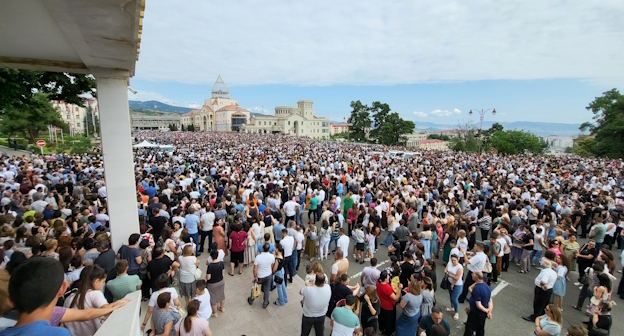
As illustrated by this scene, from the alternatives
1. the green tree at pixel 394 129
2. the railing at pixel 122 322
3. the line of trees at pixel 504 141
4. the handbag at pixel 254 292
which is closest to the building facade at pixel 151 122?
the green tree at pixel 394 129

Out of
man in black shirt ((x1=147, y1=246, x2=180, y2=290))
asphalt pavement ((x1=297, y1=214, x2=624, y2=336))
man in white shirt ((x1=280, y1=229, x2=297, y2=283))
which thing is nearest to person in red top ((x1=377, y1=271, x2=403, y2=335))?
asphalt pavement ((x1=297, y1=214, x2=624, y2=336))

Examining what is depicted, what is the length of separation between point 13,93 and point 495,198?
15478 millimetres

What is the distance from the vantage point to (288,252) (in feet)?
19.3

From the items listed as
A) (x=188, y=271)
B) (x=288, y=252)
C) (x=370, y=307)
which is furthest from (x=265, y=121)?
(x=370, y=307)

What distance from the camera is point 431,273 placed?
454 cm

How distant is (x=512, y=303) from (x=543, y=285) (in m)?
1.20

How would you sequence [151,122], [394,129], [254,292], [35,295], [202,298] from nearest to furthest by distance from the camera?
[35,295] → [202,298] → [254,292] → [394,129] → [151,122]

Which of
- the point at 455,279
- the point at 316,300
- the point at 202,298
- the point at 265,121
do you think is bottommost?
the point at 455,279

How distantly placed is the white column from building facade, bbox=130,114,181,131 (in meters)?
103

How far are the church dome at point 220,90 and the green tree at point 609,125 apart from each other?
10628 centimetres

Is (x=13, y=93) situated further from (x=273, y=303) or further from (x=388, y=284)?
(x=388, y=284)

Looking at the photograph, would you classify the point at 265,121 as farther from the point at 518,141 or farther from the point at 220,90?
the point at 518,141

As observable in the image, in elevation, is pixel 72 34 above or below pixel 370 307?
above

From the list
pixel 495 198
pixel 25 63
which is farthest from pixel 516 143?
pixel 25 63
